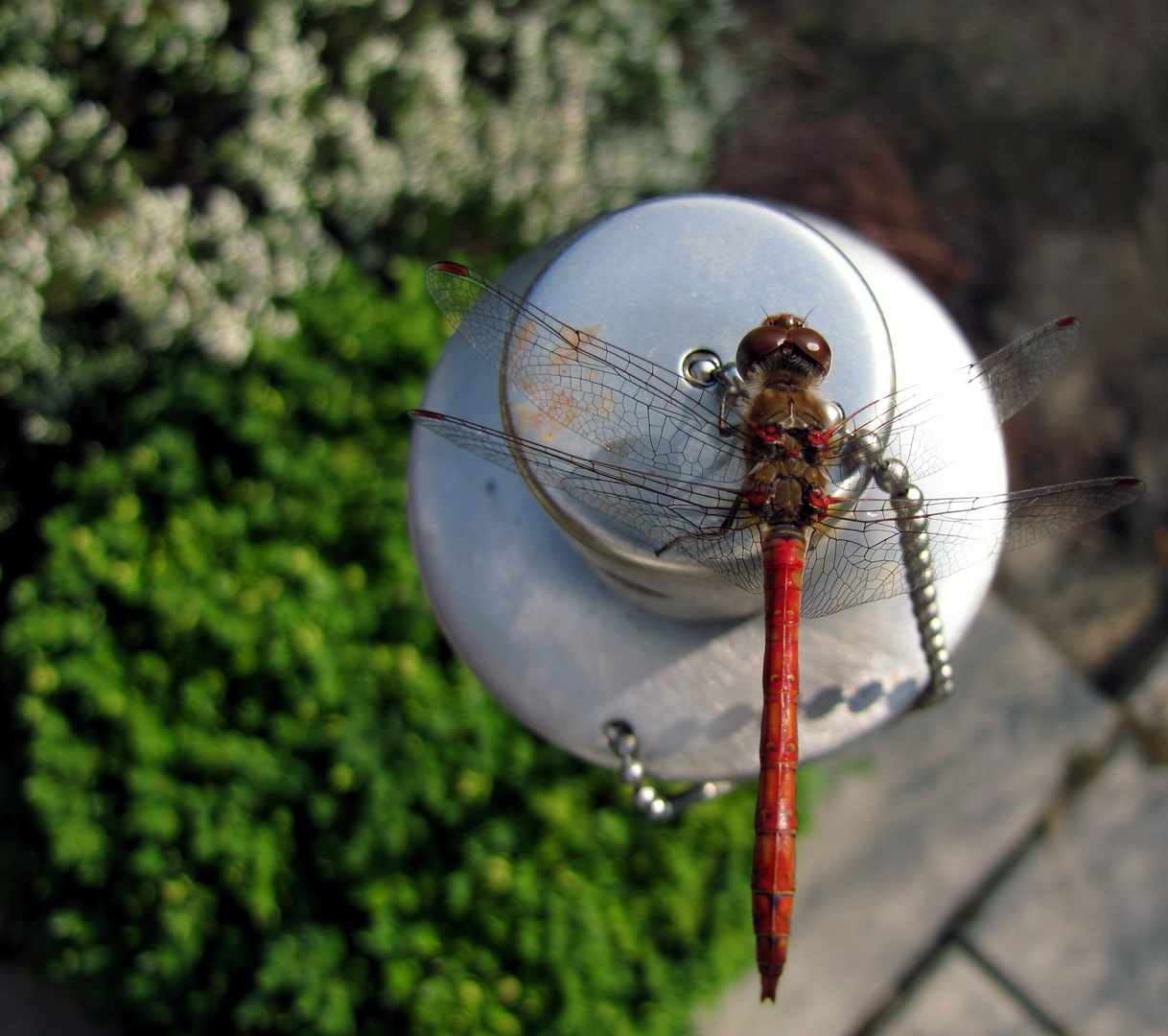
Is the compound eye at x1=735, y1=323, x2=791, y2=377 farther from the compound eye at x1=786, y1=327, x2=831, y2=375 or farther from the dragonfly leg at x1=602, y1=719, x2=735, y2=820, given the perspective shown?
the dragonfly leg at x1=602, y1=719, x2=735, y2=820

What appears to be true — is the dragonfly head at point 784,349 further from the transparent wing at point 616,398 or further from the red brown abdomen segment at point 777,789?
the red brown abdomen segment at point 777,789

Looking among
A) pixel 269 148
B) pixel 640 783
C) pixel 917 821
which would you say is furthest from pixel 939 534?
pixel 269 148

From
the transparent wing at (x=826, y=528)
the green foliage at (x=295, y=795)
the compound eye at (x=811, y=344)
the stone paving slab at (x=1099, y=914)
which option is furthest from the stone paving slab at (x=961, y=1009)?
the compound eye at (x=811, y=344)

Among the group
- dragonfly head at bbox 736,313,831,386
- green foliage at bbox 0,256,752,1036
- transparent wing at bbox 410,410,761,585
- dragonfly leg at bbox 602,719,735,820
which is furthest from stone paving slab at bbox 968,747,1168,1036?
dragonfly head at bbox 736,313,831,386

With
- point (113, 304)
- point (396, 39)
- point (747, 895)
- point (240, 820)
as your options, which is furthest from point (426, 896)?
point (396, 39)

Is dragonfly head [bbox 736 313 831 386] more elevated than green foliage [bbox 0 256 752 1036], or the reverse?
dragonfly head [bbox 736 313 831 386]

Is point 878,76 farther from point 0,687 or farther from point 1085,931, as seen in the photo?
point 0,687
